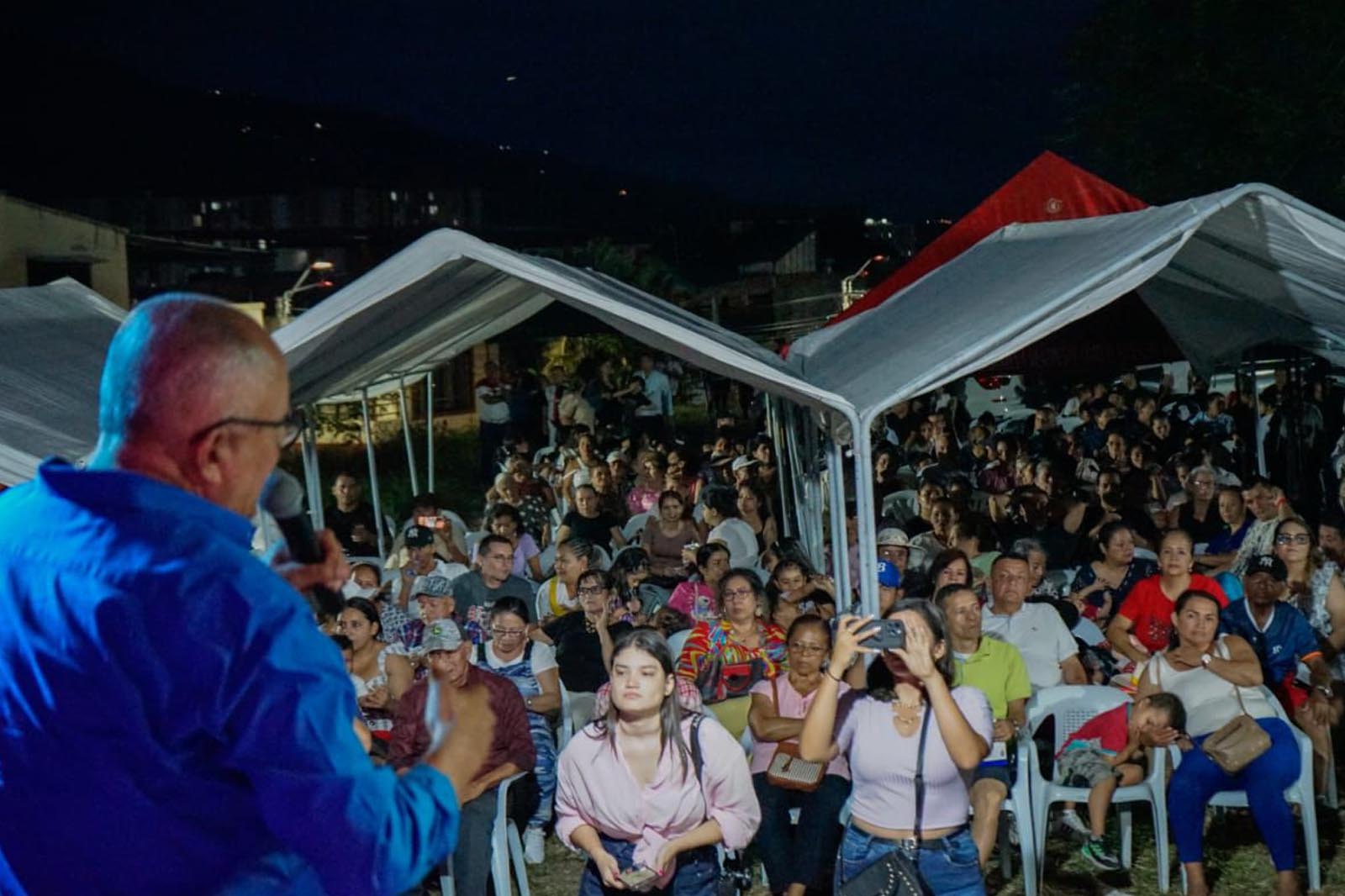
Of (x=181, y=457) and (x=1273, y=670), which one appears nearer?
(x=181, y=457)

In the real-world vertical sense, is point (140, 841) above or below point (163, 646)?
below

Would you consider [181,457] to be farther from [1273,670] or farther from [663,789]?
[1273,670]

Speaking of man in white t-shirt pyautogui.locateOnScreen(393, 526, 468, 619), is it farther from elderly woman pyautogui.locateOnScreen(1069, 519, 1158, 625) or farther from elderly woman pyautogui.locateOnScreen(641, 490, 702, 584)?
elderly woman pyautogui.locateOnScreen(1069, 519, 1158, 625)

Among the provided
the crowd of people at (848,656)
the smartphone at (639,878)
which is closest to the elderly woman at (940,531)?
the crowd of people at (848,656)

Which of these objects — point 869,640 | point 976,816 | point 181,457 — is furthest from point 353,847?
point 976,816

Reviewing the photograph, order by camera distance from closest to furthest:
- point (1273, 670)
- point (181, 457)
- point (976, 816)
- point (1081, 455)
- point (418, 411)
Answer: point (181, 457)
point (976, 816)
point (1273, 670)
point (1081, 455)
point (418, 411)

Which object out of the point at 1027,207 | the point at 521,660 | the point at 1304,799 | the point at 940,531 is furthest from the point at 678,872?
the point at 1027,207

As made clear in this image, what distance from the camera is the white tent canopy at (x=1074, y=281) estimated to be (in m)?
6.36

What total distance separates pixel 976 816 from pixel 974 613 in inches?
31.4

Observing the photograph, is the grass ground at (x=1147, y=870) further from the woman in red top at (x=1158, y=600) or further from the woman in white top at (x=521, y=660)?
the woman in red top at (x=1158, y=600)

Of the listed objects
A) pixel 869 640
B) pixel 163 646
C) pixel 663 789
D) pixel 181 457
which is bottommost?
pixel 663 789

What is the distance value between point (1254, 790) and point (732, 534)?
4.34 m

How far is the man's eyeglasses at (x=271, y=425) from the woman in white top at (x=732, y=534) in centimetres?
713

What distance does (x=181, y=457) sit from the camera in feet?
5.45
